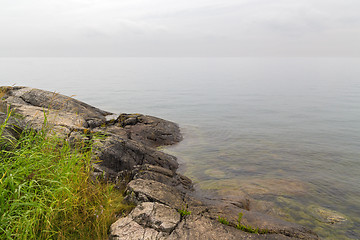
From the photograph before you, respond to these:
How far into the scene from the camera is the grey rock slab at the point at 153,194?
6266 mm

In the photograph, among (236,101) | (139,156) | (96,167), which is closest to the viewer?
(96,167)

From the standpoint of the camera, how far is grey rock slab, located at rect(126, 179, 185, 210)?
6.27 metres

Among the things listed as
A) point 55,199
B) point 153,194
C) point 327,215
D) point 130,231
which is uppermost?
point 55,199

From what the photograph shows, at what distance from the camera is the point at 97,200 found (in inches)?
209

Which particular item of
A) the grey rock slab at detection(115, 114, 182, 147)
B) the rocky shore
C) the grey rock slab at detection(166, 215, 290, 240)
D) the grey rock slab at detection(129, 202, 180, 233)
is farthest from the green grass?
the grey rock slab at detection(115, 114, 182, 147)

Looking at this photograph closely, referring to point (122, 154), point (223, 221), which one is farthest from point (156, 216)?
point (122, 154)

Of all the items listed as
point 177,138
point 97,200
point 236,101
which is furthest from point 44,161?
point 236,101

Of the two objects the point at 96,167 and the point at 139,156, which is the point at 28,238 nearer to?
the point at 96,167

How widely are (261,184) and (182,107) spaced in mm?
22520

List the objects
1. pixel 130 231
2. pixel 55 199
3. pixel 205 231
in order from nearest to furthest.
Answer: pixel 55 199 < pixel 130 231 < pixel 205 231

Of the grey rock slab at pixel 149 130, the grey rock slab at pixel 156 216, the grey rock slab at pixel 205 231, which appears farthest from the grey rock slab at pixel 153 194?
the grey rock slab at pixel 149 130

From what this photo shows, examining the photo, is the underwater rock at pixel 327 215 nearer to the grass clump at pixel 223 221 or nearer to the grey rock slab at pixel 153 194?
the grass clump at pixel 223 221

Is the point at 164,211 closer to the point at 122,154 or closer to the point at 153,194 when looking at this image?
the point at 153,194

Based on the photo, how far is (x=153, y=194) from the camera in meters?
6.48
